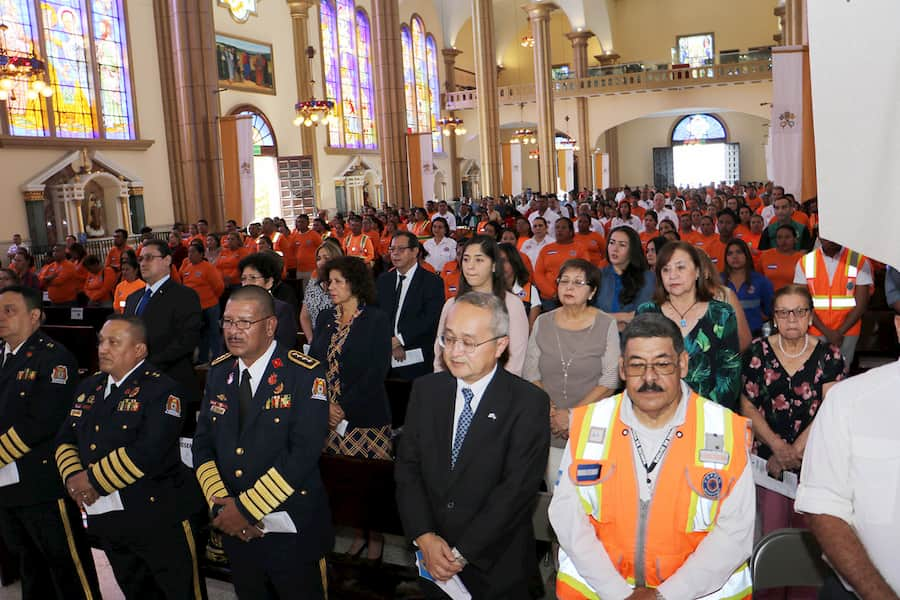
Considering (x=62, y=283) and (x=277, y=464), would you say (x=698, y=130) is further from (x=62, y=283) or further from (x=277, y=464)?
(x=277, y=464)

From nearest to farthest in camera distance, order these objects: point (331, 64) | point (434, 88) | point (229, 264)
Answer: point (229, 264), point (331, 64), point (434, 88)

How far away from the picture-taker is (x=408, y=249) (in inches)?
207

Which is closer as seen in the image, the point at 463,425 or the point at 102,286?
the point at 463,425

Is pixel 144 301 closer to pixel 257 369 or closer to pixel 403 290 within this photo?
pixel 403 290

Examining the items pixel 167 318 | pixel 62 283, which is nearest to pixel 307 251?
pixel 62 283

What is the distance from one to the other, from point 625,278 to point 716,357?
1961 mm

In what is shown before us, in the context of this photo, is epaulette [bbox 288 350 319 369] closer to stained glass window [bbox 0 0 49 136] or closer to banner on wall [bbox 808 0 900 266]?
banner on wall [bbox 808 0 900 266]

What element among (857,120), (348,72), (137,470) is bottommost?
(137,470)

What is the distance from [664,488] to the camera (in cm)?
223

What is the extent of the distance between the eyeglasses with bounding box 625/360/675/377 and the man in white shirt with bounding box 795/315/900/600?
19.1 inches

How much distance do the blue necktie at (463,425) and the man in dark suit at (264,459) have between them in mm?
577

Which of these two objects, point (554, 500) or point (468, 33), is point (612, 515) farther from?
point (468, 33)

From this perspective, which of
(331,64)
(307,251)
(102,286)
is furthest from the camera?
(331,64)

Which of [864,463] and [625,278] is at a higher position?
[625,278]
